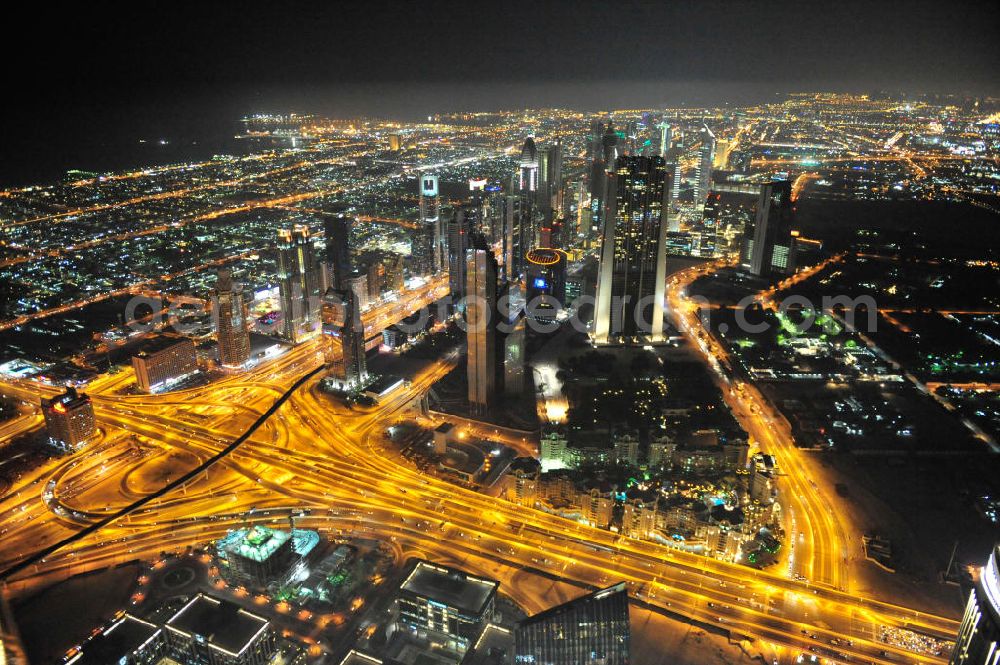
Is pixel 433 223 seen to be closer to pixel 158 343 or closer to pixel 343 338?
pixel 343 338

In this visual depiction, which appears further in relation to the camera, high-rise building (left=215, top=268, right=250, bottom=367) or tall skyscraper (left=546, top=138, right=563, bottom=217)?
tall skyscraper (left=546, top=138, right=563, bottom=217)

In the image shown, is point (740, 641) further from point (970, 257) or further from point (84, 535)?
point (970, 257)

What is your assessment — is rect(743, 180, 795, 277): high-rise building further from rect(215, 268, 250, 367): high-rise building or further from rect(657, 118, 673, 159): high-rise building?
rect(215, 268, 250, 367): high-rise building

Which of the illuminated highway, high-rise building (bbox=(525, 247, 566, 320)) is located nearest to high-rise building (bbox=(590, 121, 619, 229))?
A: high-rise building (bbox=(525, 247, 566, 320))

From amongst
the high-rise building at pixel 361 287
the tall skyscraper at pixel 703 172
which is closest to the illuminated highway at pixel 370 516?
the high-rise building at pixel 361 287

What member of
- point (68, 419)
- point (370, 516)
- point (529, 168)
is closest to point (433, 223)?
point (529, 168)

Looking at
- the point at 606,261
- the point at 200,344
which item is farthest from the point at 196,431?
the point at 606,261

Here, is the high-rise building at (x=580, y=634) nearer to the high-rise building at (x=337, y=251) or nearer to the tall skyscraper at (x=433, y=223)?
the high-rise building at (x=337, y=251)
